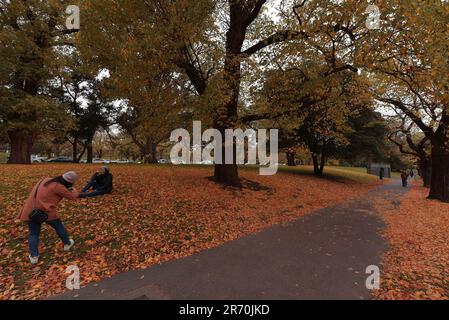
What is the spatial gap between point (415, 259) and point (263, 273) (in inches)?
150

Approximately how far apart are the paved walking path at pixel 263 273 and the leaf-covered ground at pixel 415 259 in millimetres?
352

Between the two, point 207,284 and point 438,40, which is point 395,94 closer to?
point 438,40

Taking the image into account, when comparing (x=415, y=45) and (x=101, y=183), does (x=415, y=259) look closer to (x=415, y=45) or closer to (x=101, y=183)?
(x=415, y=45)

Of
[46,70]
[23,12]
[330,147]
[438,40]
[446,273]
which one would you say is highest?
[23,12]

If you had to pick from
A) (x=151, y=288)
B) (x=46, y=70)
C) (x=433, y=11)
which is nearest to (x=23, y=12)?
(x=46, y=70)

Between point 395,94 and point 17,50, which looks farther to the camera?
point 395,94

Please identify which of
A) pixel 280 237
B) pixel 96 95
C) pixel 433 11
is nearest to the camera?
pixel 433 11

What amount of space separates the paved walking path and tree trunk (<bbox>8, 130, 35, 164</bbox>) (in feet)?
58.8

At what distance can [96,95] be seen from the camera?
30.0 meters

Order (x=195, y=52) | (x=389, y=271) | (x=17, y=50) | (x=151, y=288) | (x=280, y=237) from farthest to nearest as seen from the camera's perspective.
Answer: (x=17, y=50) → (x=195, y=52) → (x=280, y=237) → (x=389, y=271) → (x=151, y=288)

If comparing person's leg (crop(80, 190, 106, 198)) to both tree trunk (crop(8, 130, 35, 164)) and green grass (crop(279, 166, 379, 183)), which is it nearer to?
tree trunk (crop(8, 130, 35, 164))

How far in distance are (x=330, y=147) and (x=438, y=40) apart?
18.2 meters

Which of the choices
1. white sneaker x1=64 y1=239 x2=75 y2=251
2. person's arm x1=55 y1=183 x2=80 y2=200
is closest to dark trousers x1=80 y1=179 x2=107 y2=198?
white sneaker x1=64 y1=239 x2=75 y2=251

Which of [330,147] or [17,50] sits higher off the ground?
[17,50]
